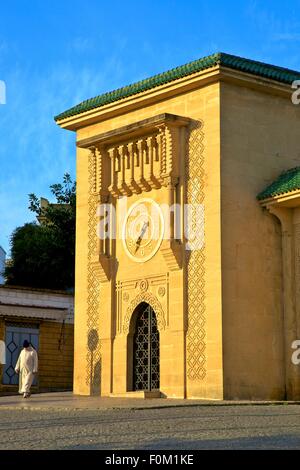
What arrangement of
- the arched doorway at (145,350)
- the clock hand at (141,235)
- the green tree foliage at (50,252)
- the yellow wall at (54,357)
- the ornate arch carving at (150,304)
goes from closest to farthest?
the ornate arch carving at (150,304)
the arched doorway at (145,350)
the clock hand at (141,235)
the yellow wall at (54,357)
the green tree foliage at (50,252)

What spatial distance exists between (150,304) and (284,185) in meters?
3.37

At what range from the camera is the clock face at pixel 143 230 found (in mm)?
20047

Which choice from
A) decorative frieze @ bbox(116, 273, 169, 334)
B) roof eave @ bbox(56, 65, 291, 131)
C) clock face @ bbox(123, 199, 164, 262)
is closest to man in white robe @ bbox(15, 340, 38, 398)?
decorative frieze @ bbox(116, 273, 169, 334)

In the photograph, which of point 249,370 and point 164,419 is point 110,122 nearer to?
point 249,370

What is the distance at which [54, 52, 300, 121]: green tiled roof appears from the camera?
18973mm

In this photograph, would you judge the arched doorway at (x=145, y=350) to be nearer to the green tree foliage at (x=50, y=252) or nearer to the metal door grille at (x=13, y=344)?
the metal door grille at (x=13, y=344)

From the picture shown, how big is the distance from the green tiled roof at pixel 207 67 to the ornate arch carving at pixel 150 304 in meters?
3.89

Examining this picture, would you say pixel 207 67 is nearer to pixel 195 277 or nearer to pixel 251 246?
pixel 251 246

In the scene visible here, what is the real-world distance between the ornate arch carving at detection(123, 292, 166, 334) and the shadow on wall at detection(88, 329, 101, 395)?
1050 mm

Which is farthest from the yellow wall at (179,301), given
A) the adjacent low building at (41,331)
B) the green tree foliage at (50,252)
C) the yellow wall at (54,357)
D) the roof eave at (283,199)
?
the green tree foliage at (50,252)

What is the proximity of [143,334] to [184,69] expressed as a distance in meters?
5.01

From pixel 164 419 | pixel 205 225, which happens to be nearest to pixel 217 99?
pixel 205 225

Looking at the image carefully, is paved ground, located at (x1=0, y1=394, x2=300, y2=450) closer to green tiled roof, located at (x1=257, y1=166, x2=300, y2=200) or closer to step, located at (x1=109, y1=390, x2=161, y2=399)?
step, located at (x1=109, y1=390, x2=161, y2=399)

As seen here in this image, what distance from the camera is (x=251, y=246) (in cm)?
1916
